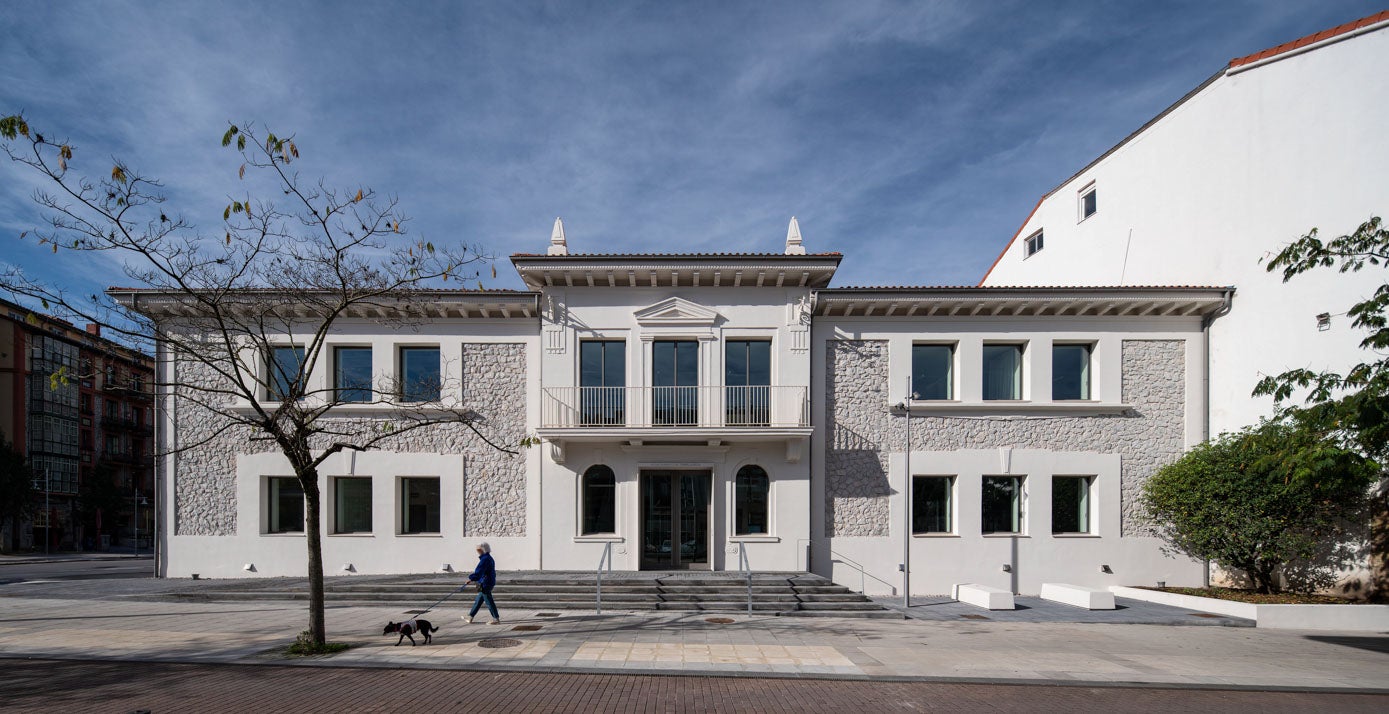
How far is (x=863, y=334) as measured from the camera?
51.7 ft

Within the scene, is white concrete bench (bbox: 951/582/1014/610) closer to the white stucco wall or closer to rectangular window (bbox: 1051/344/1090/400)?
rectangular window (bbox: 1051/344/1090/400)

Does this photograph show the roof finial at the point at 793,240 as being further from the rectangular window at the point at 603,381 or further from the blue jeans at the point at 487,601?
the blue jeans at the point at 487,601

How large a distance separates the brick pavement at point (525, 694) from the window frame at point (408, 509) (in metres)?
6.75

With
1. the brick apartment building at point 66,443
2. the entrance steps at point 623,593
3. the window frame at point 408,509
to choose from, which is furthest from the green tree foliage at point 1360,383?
the brick apartment building at point 66,443

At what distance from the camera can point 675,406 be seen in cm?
1526

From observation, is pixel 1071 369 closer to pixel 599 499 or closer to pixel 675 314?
pixel 675 314

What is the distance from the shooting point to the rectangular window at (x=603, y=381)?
600 inches

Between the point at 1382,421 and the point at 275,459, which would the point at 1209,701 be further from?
the point at 275,459

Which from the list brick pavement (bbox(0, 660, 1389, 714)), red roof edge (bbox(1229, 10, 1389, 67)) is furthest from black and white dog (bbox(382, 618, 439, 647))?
red roof edge (bbox(1229, 10, 1389, 67))

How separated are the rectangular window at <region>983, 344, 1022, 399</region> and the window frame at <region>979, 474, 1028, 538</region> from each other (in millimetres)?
1908

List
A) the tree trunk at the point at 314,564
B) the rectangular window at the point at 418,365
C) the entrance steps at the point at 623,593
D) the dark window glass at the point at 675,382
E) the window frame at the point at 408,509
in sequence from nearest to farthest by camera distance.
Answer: the tree trunk at the point at 314,564 < the entrance steps at the point at 623,593 < the dark window glass at the point at 675,382 < the window frame at the point at 408,509 < the rectangular window at the point at 418,365

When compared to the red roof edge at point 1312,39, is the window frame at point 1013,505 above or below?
below

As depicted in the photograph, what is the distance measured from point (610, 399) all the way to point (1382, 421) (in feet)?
42.5

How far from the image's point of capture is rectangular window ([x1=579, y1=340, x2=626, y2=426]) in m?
15.2
